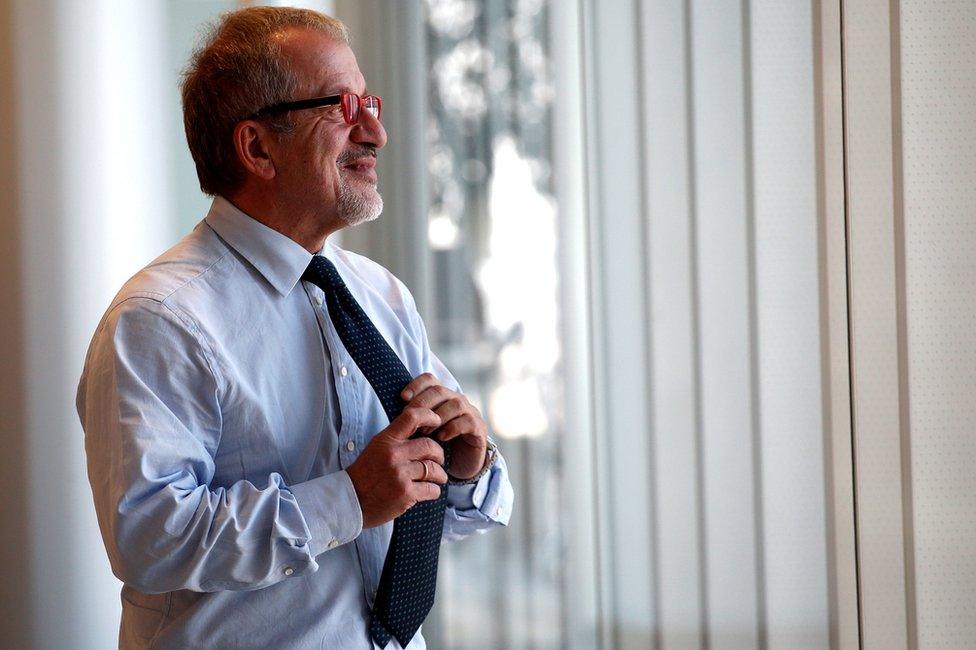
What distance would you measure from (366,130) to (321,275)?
0.22 meters

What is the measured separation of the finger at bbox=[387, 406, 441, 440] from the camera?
113cm

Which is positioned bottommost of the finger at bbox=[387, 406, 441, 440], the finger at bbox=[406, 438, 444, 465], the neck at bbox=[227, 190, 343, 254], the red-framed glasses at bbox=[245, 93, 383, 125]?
the finger at bbox=[406, 438, 444, 465]

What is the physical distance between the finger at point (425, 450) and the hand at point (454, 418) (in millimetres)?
26

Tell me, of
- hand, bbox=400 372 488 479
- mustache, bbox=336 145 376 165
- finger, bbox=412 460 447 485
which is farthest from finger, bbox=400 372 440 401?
mustache, bbox=336 145 376 165

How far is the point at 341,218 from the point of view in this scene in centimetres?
129

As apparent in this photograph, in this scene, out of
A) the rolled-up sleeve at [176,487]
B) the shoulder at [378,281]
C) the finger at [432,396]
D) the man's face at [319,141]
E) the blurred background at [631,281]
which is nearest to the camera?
the rolled-up sleeve at [176,487]

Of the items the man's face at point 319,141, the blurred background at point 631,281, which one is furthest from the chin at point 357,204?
the blurred background at point 631,281

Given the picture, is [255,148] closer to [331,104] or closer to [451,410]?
[331,104]

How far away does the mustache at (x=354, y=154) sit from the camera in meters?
1.30

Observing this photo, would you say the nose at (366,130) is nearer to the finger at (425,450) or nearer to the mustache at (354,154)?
the mustache at (354,154)

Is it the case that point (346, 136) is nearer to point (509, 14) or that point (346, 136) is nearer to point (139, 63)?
point (139, 63)

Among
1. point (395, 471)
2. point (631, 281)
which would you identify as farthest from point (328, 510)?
point (631, 281)

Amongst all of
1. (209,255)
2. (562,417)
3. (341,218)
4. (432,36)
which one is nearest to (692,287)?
(562,417)

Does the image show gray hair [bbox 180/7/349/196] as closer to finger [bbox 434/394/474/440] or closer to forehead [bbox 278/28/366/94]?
forehead [bbox 278/28/366/94]
